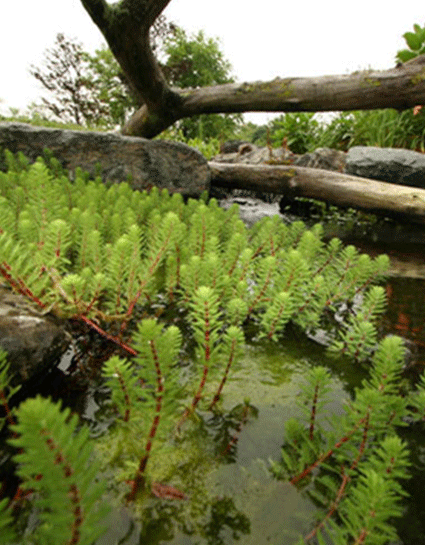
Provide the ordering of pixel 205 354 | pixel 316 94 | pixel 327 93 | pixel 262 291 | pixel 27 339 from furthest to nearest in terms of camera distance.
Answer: pixel 316 94
pixel 327 93
pixel 262 291
pixel 27 339
pixel 205 354

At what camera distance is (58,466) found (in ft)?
1.90

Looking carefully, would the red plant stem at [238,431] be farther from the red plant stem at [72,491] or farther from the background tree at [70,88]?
the background tree at [70,88]

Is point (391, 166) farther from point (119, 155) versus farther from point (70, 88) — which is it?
point (70, 88)

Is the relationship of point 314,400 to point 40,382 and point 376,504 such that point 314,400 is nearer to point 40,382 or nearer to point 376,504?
point 376,504

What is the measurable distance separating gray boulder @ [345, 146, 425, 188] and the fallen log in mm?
1013

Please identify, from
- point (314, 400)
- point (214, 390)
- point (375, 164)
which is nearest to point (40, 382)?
point (214, 390)

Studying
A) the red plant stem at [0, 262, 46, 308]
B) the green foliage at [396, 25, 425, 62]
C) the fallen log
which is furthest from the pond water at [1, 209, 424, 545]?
the green foliage at [396, 25, 425, 62]

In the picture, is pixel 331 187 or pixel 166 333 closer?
pixel 166 333

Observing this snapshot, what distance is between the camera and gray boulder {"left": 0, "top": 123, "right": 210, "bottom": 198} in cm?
566

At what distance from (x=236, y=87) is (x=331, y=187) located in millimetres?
2639

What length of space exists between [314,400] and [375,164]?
262 inches

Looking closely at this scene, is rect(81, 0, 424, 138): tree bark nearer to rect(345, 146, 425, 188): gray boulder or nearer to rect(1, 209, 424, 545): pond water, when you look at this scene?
rect(345, 146, 425, 188): gray boulder

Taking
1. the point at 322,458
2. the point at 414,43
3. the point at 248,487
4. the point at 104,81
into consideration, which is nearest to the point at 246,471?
the point at 248,487

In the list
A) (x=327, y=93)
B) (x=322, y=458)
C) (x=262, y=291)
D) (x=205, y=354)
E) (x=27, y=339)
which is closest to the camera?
(x=322, y=458)
